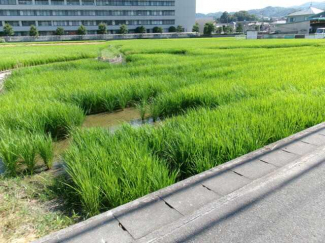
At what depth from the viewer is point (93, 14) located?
2227 inches

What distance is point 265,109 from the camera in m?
3.58

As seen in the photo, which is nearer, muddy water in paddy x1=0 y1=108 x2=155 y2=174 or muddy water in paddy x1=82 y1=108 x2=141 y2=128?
muddy water in paddy x1=0 y1=108 x2=155 y2=174

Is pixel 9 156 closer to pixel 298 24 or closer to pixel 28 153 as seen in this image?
pixel 28 153

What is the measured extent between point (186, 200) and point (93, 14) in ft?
203

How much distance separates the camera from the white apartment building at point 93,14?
5119 cm

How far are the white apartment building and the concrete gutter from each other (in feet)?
197

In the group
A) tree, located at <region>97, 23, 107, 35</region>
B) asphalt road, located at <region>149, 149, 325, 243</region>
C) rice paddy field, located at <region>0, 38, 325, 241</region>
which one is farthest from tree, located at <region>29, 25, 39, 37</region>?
asphalt road, located at <region>149, 149, 325, 243</region>

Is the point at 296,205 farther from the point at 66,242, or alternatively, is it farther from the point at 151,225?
the point at 66,242

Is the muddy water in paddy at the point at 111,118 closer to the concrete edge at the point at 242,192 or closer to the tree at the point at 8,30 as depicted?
the concrete edge at the point at 242,192

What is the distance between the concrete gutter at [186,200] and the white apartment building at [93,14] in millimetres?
60179

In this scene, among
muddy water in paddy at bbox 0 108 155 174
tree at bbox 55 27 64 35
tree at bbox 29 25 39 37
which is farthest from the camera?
tree at bbox 55 27 64 35

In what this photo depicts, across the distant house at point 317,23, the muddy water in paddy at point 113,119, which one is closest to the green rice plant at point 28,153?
the muddy water in paddy at point 113,119

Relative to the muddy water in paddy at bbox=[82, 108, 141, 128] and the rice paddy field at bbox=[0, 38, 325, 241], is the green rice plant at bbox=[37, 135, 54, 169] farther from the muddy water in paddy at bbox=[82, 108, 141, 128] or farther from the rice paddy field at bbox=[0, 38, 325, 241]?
the muddy water in paddy at bbox=[82, 108, 141, 128]

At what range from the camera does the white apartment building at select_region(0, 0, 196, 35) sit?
2015 inches
